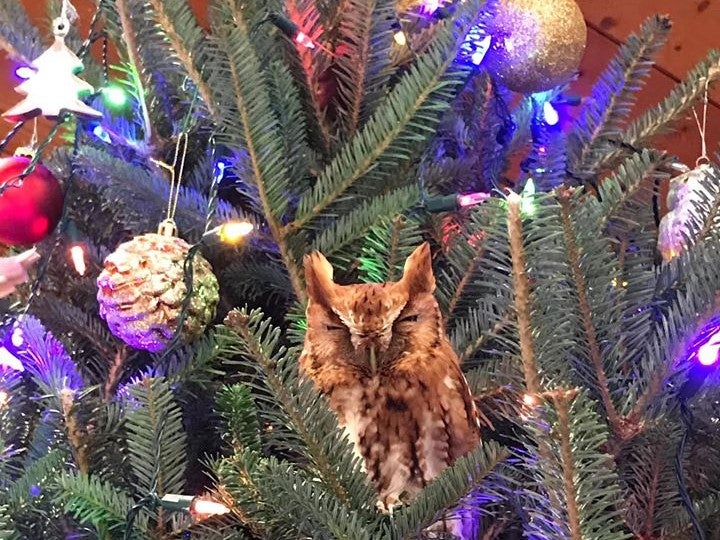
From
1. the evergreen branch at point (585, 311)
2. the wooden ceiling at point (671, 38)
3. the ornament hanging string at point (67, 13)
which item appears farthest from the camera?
the wooden ceiling at point (671, 38)

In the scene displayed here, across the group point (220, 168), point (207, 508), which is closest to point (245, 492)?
point (207, 508)

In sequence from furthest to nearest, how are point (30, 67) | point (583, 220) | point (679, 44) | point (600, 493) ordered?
1. point (679, 44)
2. point (30, 67)
3. point (583, 220)
4. point (600, 493)

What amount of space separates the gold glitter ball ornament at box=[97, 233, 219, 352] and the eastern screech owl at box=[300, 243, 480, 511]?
4.4 inches

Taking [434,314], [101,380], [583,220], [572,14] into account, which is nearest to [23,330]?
[101,380]

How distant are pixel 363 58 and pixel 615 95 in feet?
0.94

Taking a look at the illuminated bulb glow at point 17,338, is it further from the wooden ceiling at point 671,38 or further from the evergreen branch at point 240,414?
the wooden ceiling at point 671,38

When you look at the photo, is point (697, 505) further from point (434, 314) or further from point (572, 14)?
point (572, 14)

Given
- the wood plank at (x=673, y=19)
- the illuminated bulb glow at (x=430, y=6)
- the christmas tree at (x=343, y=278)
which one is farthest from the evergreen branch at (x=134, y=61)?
the wood plank at (x=673, y=19)

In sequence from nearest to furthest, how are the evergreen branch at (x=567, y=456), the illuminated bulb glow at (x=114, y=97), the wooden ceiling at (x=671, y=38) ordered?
the evergreen branch at (x=567, y=456)
the illuminated bulb glow at (x=114, y=97)
the wooden ceiling at (x=671, y=38)

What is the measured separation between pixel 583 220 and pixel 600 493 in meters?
0.19

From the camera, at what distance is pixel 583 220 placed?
482 mm

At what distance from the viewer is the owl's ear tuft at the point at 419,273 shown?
0.56 m

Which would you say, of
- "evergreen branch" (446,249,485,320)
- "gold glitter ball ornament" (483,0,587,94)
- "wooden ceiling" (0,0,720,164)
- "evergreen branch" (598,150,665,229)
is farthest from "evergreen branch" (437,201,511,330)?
"wooden ceiling" (0,0,720,164)

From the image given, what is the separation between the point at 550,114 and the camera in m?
0.86
